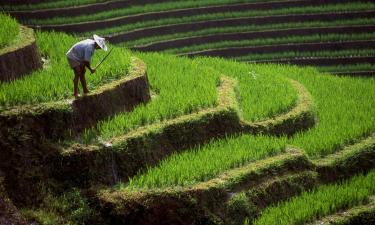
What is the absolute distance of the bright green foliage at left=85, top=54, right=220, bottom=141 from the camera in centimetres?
1030

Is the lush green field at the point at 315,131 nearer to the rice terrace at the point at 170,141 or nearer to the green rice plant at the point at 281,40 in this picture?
the rice terrace at the point at 170,141

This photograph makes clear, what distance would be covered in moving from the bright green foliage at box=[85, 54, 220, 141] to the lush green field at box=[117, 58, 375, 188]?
701mm

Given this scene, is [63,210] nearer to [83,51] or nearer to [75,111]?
[75,111]

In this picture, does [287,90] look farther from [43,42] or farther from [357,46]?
[357,46]

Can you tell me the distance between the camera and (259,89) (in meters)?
13.2

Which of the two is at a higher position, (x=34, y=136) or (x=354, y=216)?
(x=34, y=136)

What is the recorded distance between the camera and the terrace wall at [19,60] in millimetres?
10695

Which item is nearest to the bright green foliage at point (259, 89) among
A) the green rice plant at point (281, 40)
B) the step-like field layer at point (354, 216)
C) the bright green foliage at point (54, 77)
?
the bright green foliage at point (54, 77)

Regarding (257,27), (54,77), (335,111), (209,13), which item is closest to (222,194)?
(54,77)

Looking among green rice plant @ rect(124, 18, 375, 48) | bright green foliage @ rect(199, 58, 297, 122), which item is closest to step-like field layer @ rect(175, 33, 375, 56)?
green rice plant @ rect(124, 18, 375, 48)

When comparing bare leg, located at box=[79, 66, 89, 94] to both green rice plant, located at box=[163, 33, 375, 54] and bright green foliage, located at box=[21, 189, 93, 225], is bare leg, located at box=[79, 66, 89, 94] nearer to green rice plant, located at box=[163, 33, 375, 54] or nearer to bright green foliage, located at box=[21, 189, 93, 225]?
bright green foliage, located at box=[21, 189, 93, 225]

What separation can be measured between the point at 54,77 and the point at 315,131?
4258 millimetres

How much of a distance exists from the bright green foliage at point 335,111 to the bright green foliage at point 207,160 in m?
0.72

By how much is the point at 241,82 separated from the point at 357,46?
19.6 ft
